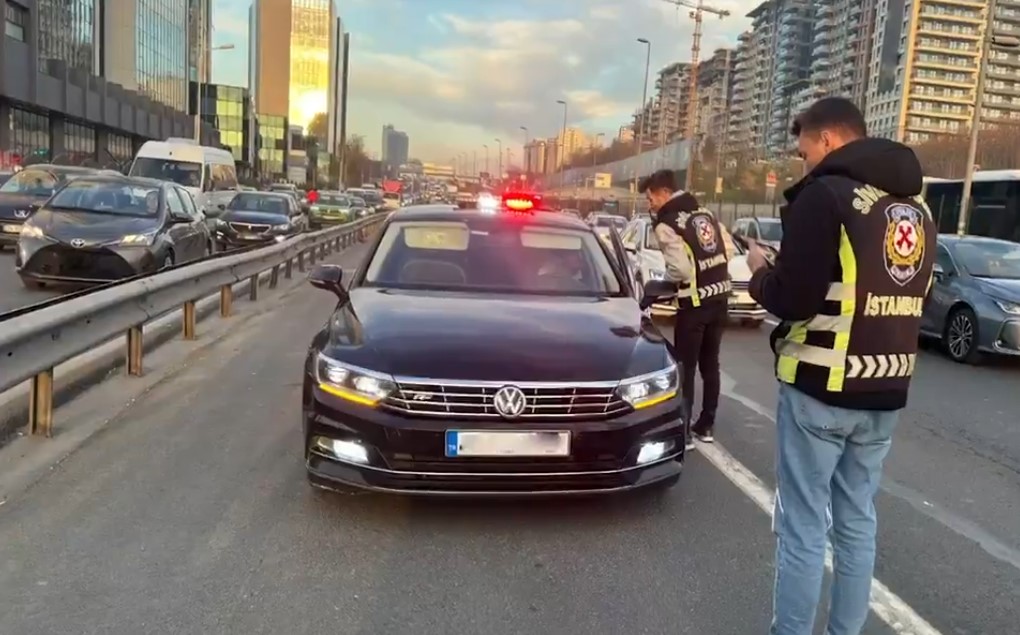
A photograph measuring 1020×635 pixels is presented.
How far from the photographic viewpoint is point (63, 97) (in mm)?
49875

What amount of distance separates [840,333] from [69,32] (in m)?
63.7

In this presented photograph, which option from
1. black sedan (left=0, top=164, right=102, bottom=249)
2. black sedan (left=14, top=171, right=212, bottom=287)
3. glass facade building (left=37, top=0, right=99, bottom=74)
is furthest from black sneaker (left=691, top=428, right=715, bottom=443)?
glass facade building (left=37, top=0, right=99, bottom=74)

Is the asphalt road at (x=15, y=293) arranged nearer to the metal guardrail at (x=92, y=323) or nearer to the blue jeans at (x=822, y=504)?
the metal guardrail at (x=92, y=323)

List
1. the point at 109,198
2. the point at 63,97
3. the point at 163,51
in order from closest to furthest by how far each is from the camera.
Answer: the point at 109,198 < the point at 63,97 < the point at 163,51

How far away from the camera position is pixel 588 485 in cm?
413

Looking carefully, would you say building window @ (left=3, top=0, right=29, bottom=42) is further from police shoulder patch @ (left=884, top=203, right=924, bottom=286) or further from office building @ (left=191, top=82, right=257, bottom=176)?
office building @ (left=191, top=82, right=257, bottom=176)

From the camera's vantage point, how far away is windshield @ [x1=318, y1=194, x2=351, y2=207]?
36.2 meters

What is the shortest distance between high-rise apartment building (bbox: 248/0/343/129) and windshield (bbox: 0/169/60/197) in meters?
141

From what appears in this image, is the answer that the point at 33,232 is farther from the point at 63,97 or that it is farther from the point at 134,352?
the point at 63,97

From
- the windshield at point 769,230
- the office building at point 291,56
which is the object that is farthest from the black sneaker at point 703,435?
the office building at point 291,56

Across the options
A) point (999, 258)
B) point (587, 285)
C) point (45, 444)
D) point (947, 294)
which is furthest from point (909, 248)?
point (999, 258)

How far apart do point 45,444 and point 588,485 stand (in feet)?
10.9

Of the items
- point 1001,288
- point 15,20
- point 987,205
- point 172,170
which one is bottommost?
point 1001,288

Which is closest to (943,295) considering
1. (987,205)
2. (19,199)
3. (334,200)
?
(987,205)
